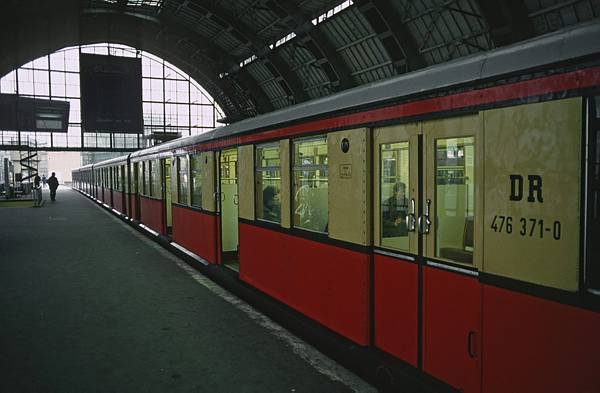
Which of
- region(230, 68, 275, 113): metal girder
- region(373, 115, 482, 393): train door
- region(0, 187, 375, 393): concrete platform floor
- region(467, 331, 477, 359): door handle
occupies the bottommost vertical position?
region(0, 187, 375, 393): concrete platform floor

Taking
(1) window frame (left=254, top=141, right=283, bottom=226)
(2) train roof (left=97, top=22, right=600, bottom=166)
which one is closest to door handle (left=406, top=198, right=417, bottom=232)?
(2) train roof (left=97, top=22, right=600, bottom=166)

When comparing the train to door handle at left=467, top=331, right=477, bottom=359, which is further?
door handle at left=467, top=331, right=477, bottom=359

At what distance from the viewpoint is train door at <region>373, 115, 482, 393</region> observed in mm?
3207

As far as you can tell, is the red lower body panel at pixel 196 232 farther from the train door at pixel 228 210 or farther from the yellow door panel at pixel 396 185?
the yellow door panel at pixel 396 185

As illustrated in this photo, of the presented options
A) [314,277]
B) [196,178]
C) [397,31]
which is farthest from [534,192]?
[397,31]

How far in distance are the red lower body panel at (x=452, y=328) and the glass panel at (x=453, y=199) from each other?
20 cm

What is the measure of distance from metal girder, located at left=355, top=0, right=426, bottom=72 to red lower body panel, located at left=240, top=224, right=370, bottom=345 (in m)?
13.5

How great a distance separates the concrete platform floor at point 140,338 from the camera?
422cm

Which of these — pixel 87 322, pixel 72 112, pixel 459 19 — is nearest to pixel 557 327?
pixel 87 322

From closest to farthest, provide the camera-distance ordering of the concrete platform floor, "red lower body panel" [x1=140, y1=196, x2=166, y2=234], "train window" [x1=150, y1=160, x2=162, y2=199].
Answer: the concrete platform floor
"train window" [x1=150, y1=160, x2=162, y2=199]
"red lower body panel" [x1=140, y1=196, x2=166, y2=234]

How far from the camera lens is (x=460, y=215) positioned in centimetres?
348

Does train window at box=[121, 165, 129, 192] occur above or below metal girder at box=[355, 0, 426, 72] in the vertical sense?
below

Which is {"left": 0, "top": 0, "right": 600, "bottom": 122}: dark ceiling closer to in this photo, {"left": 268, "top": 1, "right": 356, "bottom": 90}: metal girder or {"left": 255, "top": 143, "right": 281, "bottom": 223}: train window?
{"left": 268, "top": 1, "right": 356, "bottom": 90}: metal girder

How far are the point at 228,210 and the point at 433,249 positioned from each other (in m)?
5.48
